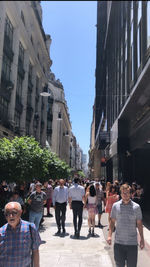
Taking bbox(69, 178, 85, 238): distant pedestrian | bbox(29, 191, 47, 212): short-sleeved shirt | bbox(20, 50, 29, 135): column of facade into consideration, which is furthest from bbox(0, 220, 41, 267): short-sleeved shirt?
bbox(20, 50, 29, 135): column of facade

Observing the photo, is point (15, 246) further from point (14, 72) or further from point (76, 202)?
point (14, 72)

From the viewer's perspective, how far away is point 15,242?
2.85 metres

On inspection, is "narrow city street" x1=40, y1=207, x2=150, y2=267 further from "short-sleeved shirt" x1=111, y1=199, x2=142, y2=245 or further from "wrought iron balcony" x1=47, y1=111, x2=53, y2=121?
"wrought iron balcony" x1=47, y1=111, x2=53, y2=121

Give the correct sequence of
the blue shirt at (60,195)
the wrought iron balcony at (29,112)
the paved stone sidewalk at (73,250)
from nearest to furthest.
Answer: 1. the paved stone sidewalk at (73,250)
2. the blue shirt at (60,195)
3. the wrought iron balcony at (29,112)

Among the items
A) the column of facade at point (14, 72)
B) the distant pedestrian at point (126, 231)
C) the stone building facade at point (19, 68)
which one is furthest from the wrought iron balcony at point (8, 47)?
the distant pedestrian at point (126, 231)

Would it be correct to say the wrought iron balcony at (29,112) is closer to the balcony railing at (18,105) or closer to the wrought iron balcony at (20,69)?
the balcony railing at (18,105)

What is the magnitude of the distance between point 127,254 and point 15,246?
197 centimetres

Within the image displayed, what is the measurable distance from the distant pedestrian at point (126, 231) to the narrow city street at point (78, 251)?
204 centimetres

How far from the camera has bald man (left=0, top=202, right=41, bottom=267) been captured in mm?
2832

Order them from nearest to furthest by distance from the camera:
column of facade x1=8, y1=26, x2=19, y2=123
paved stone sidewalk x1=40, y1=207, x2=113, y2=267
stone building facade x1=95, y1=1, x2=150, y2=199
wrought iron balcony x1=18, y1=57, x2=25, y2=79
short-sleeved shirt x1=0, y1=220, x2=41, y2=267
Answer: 1. short-sleeved shirt x1=0, y1=220, x2=41, y2=267
2. paved stone sidewalk x1=40, y1=207, x2=113, y2=267
3. stone building facade x1=95, y1=1, x2=150, y2=199
4. column of facade x1=8, y1=26, x2=19, y2=123
5. wrought iron balcony x1=18, y1=57, x2=25, y2=79

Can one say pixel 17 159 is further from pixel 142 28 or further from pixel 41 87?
pixel 41 87

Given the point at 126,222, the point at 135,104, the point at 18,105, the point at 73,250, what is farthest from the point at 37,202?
the point at 18,105

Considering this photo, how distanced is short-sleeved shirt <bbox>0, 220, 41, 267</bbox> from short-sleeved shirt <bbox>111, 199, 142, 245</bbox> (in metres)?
1.72

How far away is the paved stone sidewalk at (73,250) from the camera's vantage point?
6.09m
